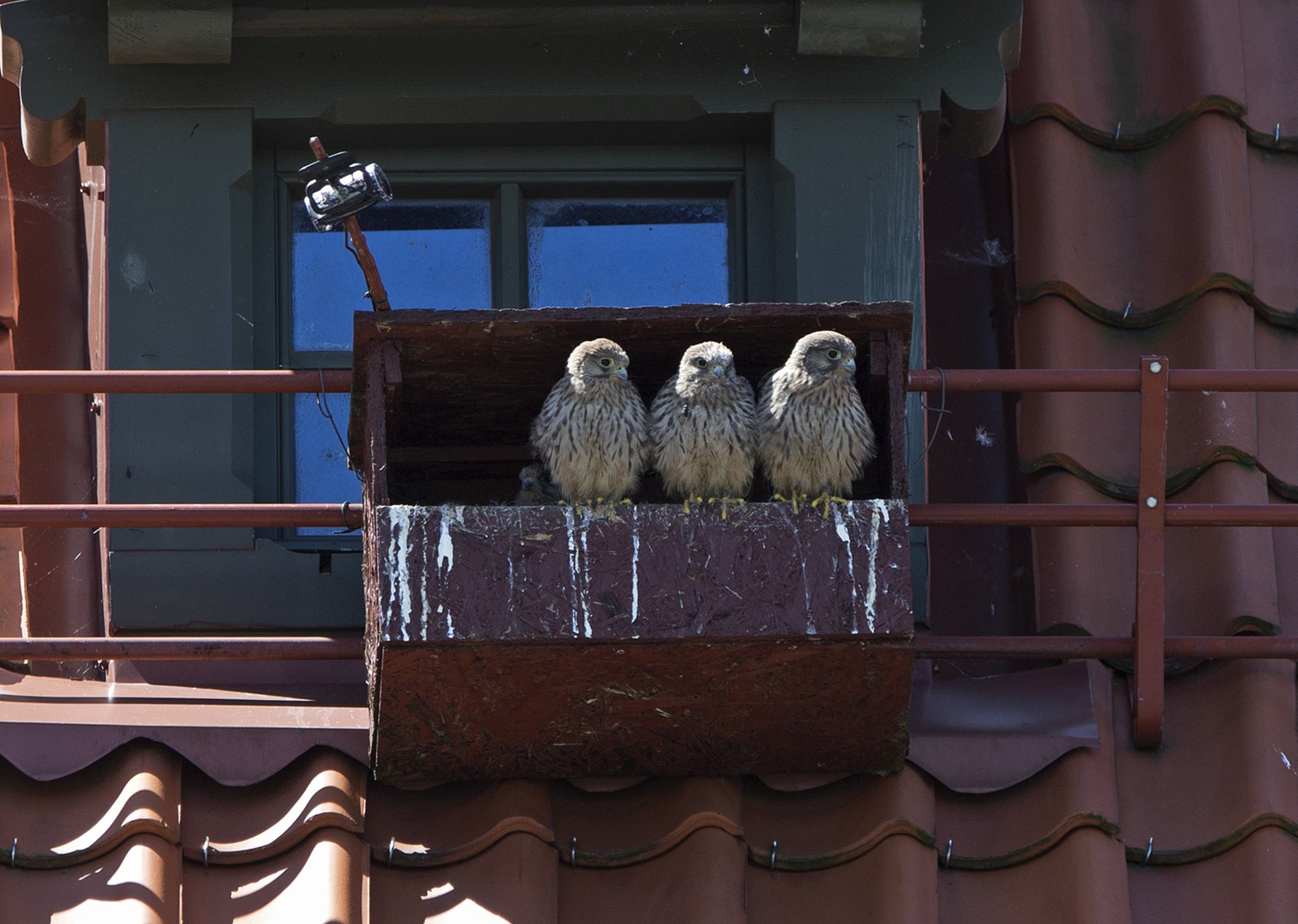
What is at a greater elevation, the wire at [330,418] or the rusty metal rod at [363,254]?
the rusty metal rod at [363,254]

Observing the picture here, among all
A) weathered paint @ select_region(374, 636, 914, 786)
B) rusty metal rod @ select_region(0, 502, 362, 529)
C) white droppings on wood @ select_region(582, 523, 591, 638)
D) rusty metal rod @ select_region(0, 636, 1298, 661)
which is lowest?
weathered paint @ select_region(374, 636, 914, 786)

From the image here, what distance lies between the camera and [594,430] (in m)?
4.87

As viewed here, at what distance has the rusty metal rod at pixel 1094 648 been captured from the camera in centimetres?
486

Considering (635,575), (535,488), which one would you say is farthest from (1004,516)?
(535,488)

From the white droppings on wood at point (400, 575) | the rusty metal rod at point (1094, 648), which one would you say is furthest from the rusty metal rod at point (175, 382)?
the rusty metal rod at point (1094, 648)

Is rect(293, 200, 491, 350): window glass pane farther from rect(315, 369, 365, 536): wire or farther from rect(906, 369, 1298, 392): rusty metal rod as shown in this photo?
rect(906, 369, 1298, 392): rusty metal rod

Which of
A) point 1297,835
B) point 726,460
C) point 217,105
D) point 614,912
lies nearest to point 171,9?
point 217,105

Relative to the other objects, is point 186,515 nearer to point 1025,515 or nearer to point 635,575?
point 635,575

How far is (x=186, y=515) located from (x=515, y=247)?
143cm

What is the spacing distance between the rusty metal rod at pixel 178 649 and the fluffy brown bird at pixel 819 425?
3.38ft

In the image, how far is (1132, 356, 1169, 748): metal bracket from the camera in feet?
15.8

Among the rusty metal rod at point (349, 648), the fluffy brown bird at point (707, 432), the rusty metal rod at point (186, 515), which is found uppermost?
the fluffy brown bird at point (707, 432)

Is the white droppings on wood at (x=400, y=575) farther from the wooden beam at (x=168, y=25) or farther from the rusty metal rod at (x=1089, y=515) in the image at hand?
the wooden beam at (x=168, y=25)

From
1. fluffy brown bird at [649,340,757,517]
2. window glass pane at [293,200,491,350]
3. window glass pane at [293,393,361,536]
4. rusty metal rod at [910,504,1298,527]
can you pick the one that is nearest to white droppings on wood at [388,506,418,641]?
fluffy brown bird at [649,340,757,517]
